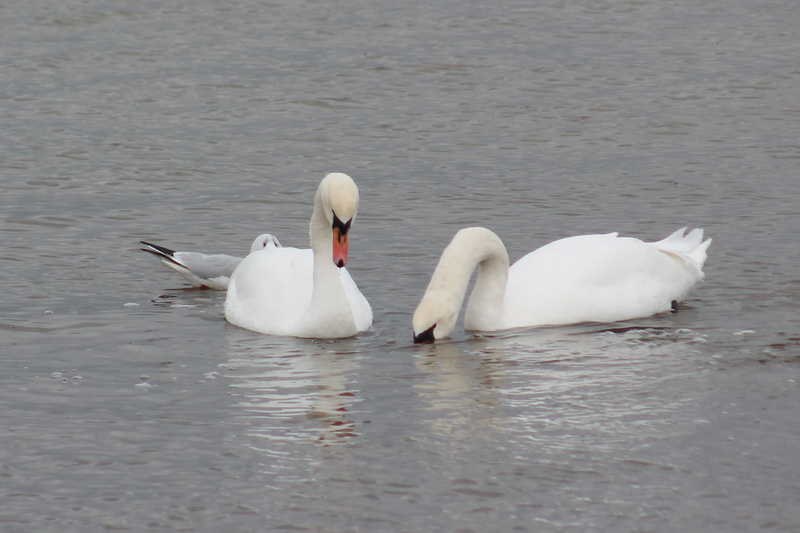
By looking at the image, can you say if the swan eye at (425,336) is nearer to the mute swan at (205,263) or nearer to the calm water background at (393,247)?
the calm water background at (393,247)

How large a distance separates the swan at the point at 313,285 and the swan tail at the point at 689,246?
2.33 meters

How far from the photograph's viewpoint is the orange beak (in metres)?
10.6

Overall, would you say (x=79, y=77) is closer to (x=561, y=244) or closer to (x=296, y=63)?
(x=296, y=63)

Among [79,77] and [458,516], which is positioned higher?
[79,77]

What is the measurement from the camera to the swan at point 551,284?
10906 millimetres

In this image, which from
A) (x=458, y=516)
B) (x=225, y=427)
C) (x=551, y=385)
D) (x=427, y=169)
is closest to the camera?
(x=458, y=516)

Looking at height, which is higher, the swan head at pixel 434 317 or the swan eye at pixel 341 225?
the swan eye at pixel 341 225

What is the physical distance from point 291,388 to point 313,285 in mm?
1805

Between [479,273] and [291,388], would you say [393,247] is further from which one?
[291,388]

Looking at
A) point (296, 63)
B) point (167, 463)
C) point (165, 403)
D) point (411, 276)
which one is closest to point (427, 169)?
point (411, 276)

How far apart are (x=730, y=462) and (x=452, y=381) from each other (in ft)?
6.91

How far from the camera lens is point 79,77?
811 inches

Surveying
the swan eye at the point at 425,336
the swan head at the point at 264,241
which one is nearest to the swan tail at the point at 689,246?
the swan eye at the point at 425,336

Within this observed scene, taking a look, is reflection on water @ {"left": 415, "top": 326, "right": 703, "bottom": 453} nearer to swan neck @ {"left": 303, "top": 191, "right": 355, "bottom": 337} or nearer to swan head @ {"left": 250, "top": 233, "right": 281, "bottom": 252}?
swan neck @ {"left": 303, "top": 191, "right": 355, "bottom": 337}
